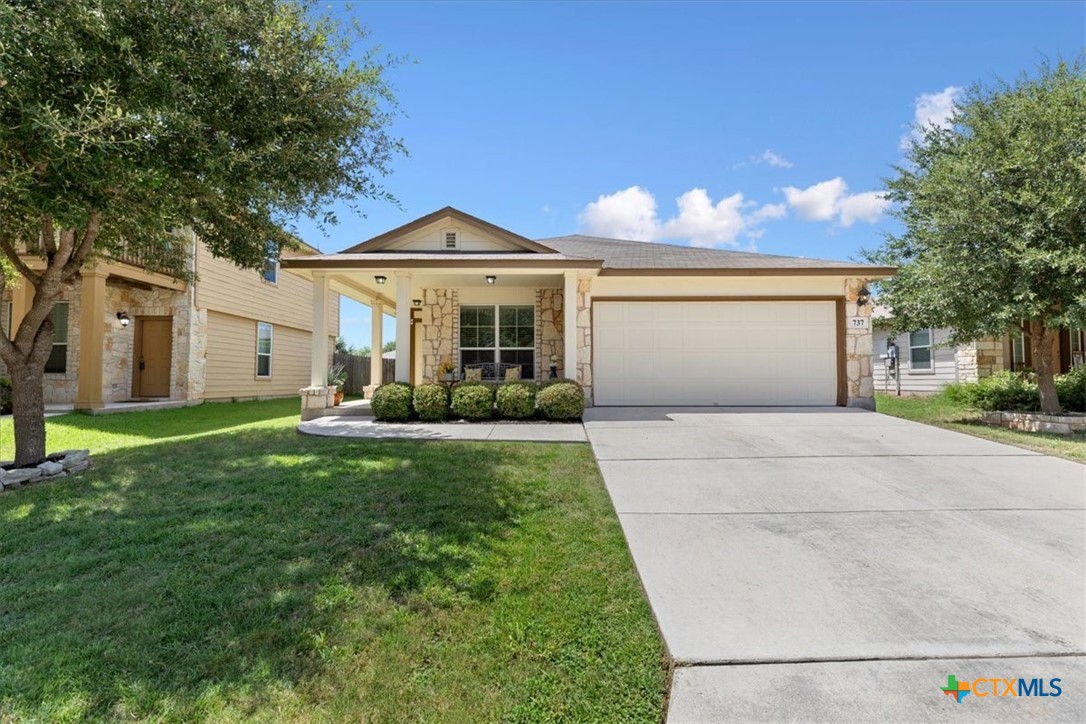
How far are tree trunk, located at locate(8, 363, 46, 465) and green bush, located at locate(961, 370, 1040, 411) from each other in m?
15.6

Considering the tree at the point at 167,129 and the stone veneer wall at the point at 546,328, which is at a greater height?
the tree at the point at 167,129

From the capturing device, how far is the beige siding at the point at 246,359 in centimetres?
1313

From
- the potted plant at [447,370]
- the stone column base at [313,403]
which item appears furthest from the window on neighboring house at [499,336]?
the stone column base at [313,403]

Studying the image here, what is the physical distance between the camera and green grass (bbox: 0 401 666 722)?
6.54ft

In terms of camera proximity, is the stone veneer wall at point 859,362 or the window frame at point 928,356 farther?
the window frame at point 928,356

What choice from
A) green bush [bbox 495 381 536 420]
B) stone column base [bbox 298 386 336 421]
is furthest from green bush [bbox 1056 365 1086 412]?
stone column base [bbox 298 386 336 421]

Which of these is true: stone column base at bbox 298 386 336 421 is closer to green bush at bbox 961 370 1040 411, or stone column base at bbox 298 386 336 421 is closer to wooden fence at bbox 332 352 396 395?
wooden fence at bbox 332 352 396 395

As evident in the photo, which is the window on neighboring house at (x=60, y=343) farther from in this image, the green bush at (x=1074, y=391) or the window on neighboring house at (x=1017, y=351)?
the window on neighboring house at (x=1017, y=351)

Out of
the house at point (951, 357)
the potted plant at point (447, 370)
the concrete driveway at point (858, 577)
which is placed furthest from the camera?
the house at point (951, 357)

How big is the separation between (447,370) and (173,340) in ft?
23.6

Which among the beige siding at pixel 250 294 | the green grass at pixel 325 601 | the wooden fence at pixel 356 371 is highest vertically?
the beige siding at pixel 250 294

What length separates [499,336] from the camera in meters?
11.6

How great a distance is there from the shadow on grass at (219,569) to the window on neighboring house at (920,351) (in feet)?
47.0

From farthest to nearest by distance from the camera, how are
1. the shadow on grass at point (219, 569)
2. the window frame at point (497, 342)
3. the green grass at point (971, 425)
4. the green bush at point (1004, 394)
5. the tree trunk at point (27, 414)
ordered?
1. the window frame at point (497, 342)
2. the green bush at point (1004, 394)
3. the green grass at point (971, 425)
4. the tree trunk at point (27, 414)
5. the shadow on grass at point (219, 569)
